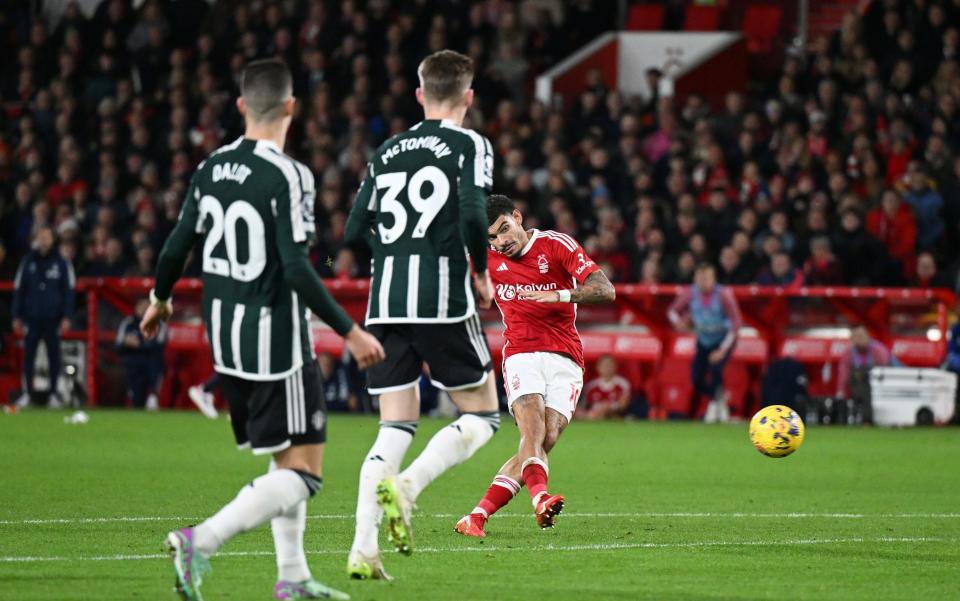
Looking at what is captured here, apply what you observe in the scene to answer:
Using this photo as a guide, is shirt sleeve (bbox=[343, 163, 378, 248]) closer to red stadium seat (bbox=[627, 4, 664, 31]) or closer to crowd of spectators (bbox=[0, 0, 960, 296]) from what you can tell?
crowd of spectators (bbox=[0, 0, 960, 296])

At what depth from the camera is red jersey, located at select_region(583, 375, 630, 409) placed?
75.2ft

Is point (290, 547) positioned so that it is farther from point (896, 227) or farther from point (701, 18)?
point (701, 18)

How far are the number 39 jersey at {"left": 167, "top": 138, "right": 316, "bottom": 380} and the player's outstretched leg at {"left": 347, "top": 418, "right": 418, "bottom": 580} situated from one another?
102cm

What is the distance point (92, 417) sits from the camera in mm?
21766

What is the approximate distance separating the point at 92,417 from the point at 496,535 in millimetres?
12873

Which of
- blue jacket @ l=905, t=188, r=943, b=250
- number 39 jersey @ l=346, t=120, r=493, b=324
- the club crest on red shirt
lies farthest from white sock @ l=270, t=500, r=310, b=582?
blue jacket @ l=905, t=188, r=943, b=250

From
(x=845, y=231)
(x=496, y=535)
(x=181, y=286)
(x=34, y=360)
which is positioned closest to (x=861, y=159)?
(x=845, y=231)

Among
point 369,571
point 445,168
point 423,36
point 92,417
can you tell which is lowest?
point 92,417

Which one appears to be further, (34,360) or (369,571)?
(34,360)

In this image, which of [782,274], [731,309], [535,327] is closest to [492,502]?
[535,327]

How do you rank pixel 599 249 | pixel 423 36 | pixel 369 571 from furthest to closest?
1. pixel 423 36
2. pixel 599 249
3. pixel 369 571

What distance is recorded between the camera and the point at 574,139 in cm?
2636

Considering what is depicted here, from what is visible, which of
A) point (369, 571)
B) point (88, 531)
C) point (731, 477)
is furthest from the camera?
point (731, 477)

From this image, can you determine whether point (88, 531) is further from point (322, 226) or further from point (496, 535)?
point (322, 226)
